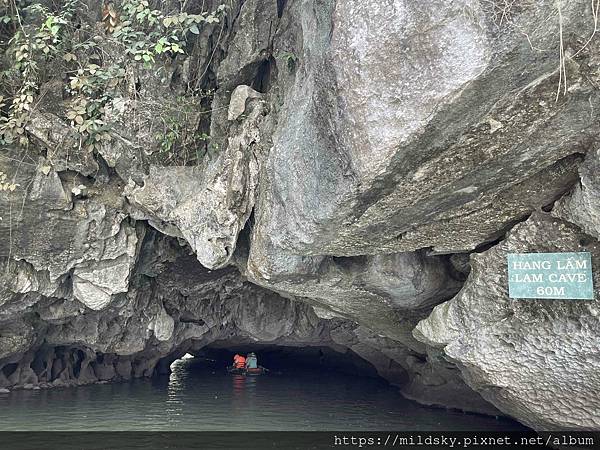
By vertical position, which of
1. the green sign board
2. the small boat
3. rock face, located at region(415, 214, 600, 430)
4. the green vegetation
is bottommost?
the small boat

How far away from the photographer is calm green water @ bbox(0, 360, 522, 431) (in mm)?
8781

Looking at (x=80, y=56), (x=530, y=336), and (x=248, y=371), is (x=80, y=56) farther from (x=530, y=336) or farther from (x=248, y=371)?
(x=248, y=371)

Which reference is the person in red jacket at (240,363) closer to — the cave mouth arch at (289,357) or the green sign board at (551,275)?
the cave mouth arch at (289,357)

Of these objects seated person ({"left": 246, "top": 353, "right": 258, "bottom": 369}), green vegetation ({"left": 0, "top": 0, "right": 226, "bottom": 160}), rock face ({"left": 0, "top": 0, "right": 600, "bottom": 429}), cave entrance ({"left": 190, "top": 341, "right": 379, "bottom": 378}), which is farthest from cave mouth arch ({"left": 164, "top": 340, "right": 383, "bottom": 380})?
green vegetation ({"left": 0, "top": 0, "right": 226, "bottom": 160})

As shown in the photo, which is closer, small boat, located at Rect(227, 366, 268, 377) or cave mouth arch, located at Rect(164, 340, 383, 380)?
cave mouth arch, located at Rect(164, 340, 383, 380)

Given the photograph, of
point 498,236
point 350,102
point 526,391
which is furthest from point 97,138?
point 526,391

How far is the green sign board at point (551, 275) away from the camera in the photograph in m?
4.93

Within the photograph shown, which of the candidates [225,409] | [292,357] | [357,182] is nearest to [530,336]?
[357,182]

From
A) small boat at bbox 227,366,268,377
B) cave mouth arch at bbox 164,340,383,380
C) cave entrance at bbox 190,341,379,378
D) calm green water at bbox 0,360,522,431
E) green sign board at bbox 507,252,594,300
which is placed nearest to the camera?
green sign board at bbox 507,252,594,300

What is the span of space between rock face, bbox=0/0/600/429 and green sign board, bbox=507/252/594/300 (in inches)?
6.9

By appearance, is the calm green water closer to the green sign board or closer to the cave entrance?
the cave entrance

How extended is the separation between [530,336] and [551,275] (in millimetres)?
922

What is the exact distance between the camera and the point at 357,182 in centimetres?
486

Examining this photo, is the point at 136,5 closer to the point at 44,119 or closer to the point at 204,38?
the point at 204,38
